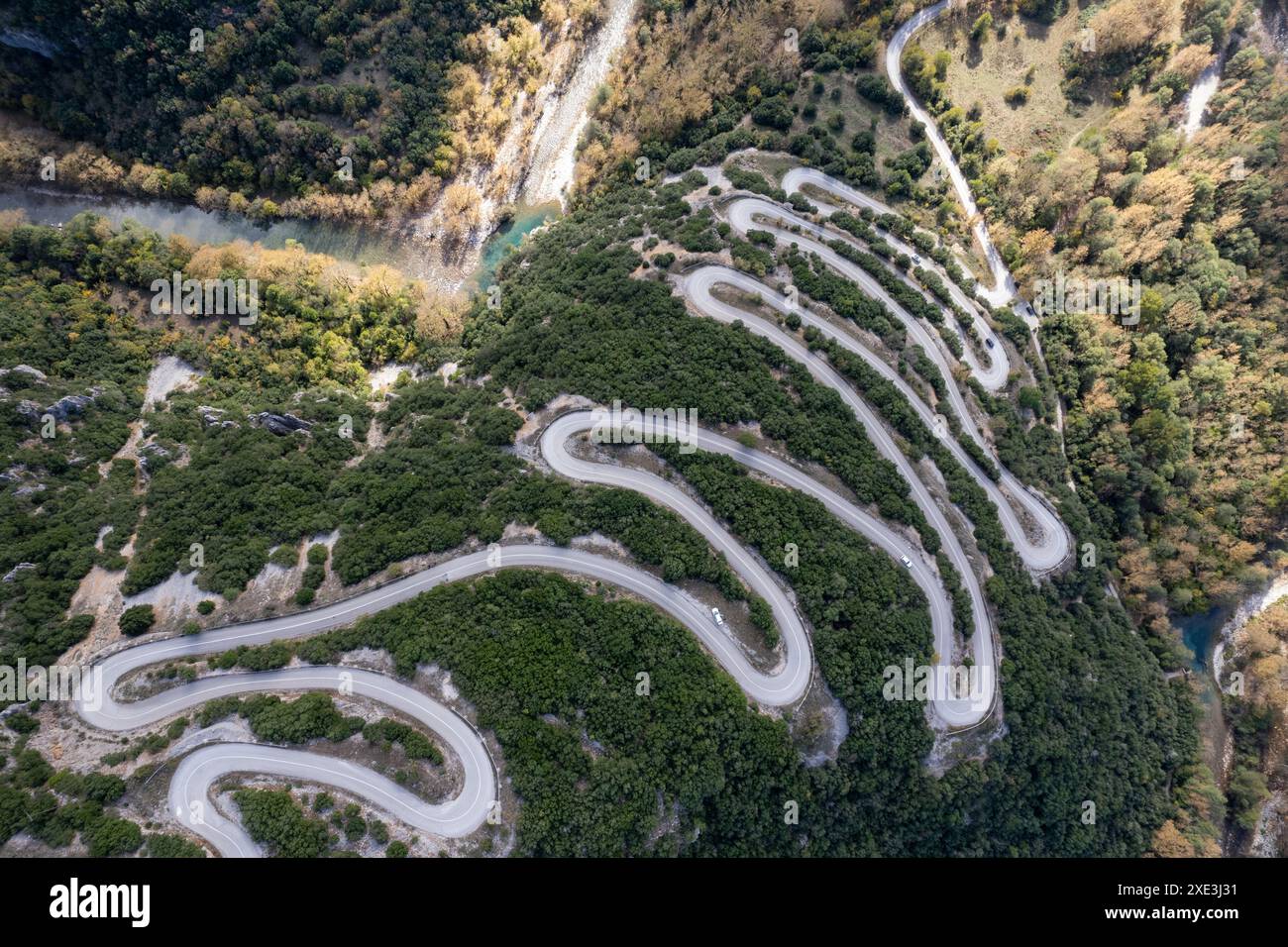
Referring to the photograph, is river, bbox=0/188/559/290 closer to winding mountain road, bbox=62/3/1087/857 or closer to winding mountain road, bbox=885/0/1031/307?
winding mountain road, bbox=62/3/1087/857

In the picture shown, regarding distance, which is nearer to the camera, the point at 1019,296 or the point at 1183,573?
the point at 1183,573

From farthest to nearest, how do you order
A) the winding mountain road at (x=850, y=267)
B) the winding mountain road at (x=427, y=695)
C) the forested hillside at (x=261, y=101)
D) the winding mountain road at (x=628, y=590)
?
the forested hillside at (x=261, y=101)
the winding mountain road at (x=850, y=267)
the winding mountain road at (x=628, y=590)
the winding mountain road at (x=427, y=695)

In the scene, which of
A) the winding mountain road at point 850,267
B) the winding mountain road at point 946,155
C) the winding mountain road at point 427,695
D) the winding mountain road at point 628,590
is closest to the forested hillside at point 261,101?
the winding mountain road at point 850,267

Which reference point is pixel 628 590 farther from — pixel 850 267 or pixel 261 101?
pixel 261 101

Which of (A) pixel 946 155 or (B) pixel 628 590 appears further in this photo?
(A) pixel 946 155

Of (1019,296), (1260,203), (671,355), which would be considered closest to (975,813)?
Result: (671,355)

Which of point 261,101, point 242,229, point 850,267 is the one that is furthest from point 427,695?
point 261,101

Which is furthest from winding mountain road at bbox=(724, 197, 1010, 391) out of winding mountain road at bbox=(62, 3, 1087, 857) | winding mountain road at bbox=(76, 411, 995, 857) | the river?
the river

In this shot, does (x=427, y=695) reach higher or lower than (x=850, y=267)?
lower

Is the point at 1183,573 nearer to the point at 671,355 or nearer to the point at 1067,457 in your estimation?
the point at 1067,457

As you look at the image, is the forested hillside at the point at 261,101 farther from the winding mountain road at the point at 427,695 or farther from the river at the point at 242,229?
the winding mountain road at the point at 427,695

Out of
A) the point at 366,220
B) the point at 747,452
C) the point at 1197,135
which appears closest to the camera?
the point at 747,452
